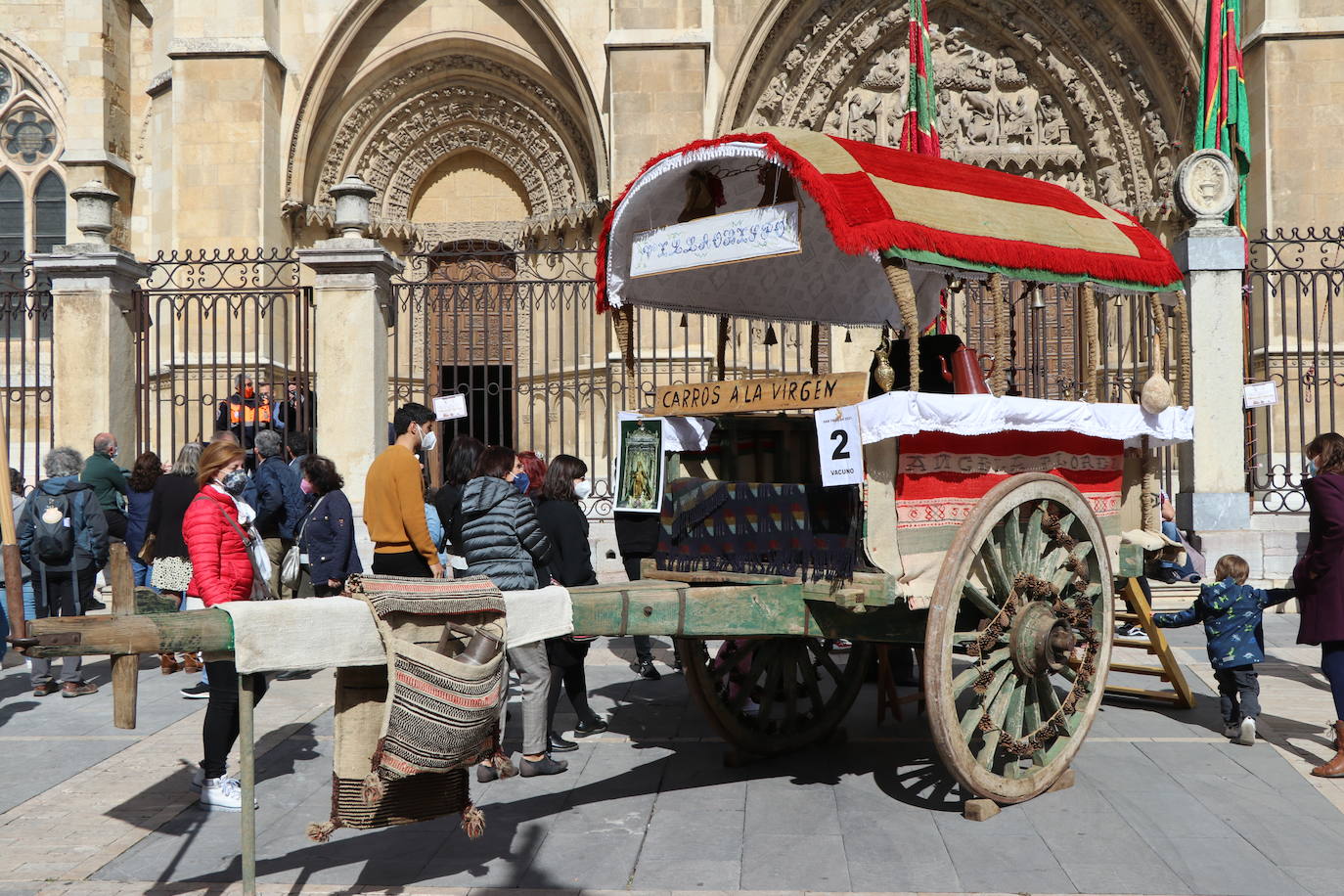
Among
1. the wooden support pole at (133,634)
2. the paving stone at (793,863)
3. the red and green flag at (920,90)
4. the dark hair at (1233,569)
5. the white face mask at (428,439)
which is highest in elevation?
the red and green flag at (920,90)

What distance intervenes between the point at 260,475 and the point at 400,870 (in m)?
4.72

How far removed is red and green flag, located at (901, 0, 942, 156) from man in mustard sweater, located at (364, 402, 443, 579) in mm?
8281

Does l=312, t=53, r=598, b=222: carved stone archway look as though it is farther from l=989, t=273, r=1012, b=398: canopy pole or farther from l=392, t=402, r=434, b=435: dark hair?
l=989, t=273, r=1012, b=398: canopy pole

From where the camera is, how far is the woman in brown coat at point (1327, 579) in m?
5.34

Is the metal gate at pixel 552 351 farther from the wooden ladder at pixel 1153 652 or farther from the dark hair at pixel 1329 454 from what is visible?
the dark hair at pixel 1329 454

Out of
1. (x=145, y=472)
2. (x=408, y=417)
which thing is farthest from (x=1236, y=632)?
(x=145, y=472)

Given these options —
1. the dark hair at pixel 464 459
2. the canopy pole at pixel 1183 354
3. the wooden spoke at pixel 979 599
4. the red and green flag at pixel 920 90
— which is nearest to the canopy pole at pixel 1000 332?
the wooden spoke at pixel 979 599

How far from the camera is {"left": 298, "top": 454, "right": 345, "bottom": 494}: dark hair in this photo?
693 cm

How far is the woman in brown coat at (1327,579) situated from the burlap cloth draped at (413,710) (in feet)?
13.0

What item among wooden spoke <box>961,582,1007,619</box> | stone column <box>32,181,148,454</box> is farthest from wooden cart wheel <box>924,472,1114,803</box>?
stone column <box>32,181,148,454</box>

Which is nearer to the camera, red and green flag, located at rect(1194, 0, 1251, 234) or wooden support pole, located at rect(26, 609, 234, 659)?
wooden support pole, located at rect(26, 609, 234, 659)

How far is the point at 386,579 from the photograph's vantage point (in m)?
3.52

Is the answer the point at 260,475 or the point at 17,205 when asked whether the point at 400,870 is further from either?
the point at 17,205

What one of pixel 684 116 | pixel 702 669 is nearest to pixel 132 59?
pixel 684 116
